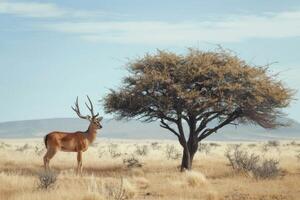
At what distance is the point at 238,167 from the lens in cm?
2897

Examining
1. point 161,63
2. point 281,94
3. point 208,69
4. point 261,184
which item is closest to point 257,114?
point 281,94

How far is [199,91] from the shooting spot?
94.6 ft

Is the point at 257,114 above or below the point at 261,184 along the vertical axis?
above

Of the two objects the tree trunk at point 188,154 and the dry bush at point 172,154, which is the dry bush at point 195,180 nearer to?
the tree trunk at point 188,154

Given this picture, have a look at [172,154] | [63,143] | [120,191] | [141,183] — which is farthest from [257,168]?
[172,154]

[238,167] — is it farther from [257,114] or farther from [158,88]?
[158,88]

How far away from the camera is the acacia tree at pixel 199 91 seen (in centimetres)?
2870

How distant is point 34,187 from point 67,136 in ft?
24.6

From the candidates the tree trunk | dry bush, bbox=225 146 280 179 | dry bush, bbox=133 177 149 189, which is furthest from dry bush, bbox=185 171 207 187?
the tree trunk

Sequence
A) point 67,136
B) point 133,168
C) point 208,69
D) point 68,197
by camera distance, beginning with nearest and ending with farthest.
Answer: point 68,197
point 67,136
point 208,69
point 133,168

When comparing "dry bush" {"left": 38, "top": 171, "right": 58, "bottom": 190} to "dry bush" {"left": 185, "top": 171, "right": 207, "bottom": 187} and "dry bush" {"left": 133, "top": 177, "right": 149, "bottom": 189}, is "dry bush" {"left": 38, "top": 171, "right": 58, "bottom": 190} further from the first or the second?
"dry bush" {"left": 185, "top": 171, "right": 207, "bottom": 187}

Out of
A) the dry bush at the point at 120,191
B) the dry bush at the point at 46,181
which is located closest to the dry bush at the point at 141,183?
the dry bush at the point at 120,191

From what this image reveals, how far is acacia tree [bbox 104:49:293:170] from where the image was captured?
28.7 metres

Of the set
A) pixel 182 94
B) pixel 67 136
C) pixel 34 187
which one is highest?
pixel 182 94
